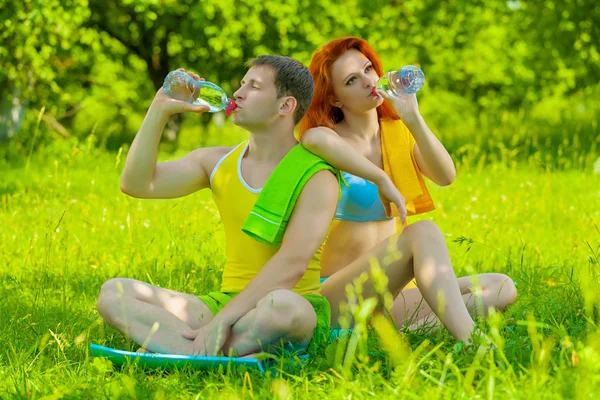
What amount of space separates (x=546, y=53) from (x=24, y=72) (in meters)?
6.89

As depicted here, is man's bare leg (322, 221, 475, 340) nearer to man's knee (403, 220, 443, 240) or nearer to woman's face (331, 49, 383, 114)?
man's knee (403, 220, 443, 240)

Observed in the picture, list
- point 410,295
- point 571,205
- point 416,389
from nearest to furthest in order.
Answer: point 416,389, point 410,295, point 571,205

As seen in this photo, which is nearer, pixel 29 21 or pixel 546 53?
pixel 29 21

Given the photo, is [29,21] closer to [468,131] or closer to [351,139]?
[468,131]

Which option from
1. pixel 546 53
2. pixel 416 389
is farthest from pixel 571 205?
pixel 546 53

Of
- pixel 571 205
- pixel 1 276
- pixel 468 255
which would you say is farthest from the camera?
pixel 571 205

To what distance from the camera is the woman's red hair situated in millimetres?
3850

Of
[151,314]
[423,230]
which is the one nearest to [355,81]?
[423,230]

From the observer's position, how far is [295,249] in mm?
3367

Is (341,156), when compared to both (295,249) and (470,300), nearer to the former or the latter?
(295,249)

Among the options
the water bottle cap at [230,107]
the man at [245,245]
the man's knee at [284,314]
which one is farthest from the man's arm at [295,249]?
the water bottle cap at [230,107]

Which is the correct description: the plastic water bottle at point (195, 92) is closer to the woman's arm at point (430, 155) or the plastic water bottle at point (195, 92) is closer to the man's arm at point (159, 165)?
the man's arm at point (159, 165)

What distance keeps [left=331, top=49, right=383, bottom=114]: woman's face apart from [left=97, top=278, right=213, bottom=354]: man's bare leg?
1.07 m

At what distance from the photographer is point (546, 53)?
12.6m
